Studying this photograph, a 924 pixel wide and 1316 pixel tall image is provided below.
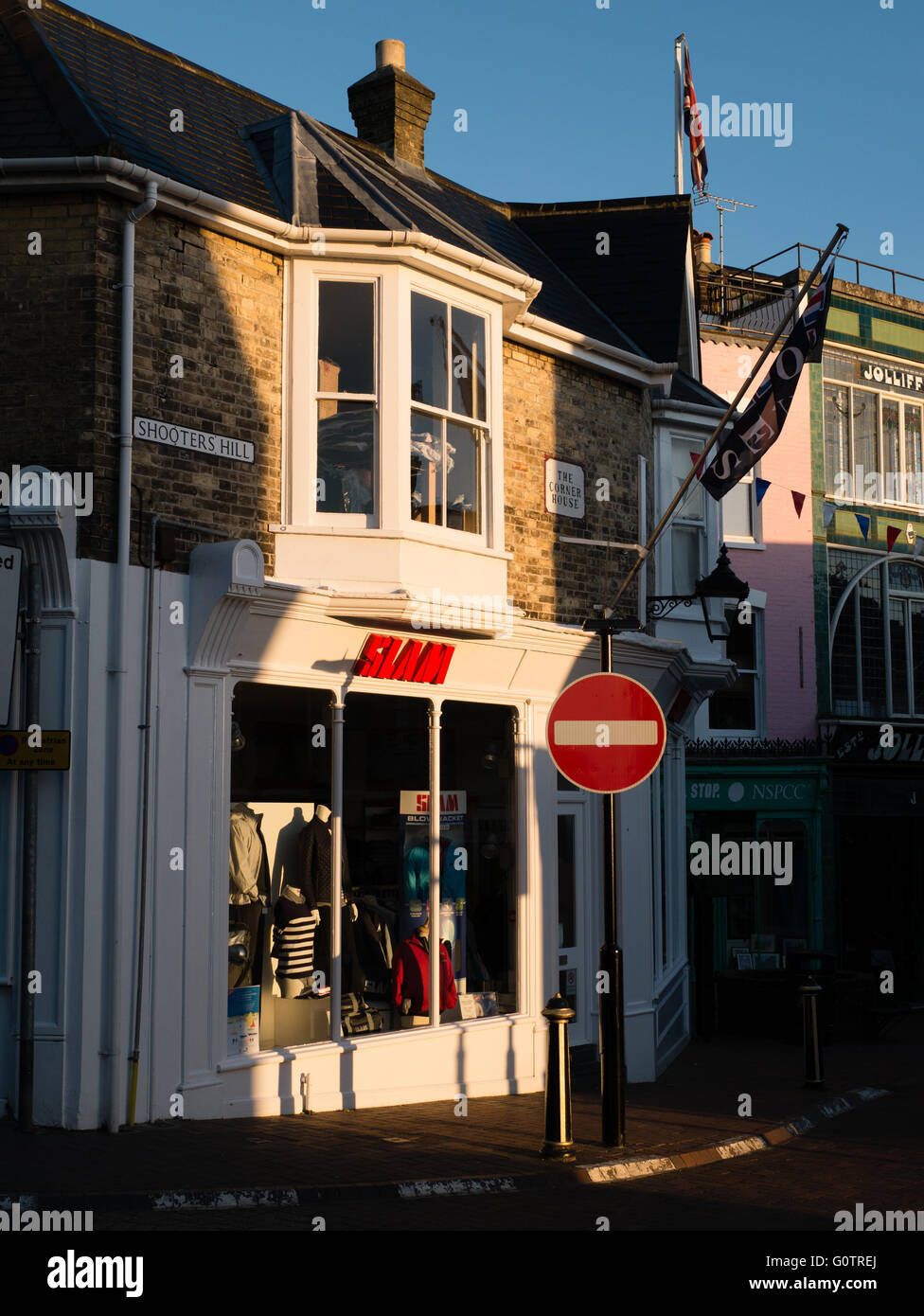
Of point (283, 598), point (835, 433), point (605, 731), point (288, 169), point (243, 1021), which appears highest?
point (835, 433)

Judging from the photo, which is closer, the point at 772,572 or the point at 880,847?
the point at 772,572

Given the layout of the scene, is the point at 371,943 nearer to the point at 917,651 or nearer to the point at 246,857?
the point at 246,857

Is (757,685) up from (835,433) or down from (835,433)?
down

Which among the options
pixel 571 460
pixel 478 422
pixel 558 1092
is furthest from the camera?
pixel 571 460

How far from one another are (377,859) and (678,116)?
15.4 m

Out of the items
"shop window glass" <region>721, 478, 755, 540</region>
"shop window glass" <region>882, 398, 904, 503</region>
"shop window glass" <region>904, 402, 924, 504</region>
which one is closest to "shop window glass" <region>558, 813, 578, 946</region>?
"shop window glass" <region>721, 478, 755, 540</region>

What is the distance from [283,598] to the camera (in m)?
→ 11.0

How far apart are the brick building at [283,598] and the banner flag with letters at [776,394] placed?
6.68ft

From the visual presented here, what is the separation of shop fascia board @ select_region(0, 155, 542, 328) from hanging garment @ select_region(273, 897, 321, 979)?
17.4 ft

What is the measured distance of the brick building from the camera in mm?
10117

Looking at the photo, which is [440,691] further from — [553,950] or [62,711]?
[62,711]

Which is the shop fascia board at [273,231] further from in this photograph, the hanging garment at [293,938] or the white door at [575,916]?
the hanging garment at [293,938]

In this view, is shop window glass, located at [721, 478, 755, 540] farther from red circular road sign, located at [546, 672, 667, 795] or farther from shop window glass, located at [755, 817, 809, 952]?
red circular road sign, located at [546, 672, 667, 795]

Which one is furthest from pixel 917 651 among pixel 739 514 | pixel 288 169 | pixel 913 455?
pixel 288 169
